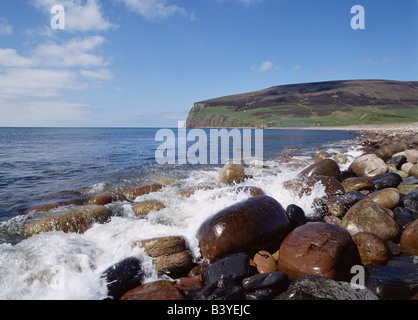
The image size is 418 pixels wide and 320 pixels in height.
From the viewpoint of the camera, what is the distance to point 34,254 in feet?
13.0

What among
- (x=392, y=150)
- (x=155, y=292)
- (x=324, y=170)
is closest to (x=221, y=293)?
(x=155, y=292)

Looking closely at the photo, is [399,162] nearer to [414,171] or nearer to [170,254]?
[414,171]

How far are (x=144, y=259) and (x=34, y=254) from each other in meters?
1.84

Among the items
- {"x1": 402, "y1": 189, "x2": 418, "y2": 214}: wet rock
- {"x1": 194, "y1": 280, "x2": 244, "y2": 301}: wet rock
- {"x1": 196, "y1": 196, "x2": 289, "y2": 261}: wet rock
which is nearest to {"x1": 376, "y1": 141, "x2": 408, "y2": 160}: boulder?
{"x1": 402, "y1": 189, "x2": 418, "y2": 214}: wet rock

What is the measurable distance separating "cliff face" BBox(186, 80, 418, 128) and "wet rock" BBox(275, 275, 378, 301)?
8130cm

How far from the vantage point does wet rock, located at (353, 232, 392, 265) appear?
3.70 m

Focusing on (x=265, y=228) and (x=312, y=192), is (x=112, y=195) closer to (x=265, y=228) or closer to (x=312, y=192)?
(x=265, y=228)

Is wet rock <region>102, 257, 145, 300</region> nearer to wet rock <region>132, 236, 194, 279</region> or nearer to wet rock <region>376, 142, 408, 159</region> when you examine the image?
wet rock <region>132, 236, 194, 279</region>

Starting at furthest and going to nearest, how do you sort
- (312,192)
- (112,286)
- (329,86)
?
(329,86) < (312,192) < (112,286)

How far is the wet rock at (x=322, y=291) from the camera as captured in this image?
2.63 m

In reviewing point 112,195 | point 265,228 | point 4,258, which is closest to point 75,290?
point 4,258

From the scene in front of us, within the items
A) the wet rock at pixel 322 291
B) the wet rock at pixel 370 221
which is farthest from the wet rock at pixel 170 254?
the wet rock at pixel 370 221
